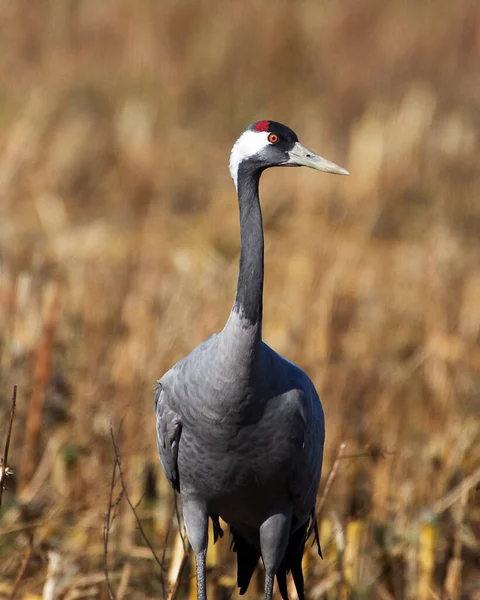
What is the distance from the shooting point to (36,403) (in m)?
5.14

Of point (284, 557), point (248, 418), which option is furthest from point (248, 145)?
point (284, 557)

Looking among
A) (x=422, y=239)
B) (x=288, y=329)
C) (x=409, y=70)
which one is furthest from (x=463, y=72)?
(x=288, y=329)

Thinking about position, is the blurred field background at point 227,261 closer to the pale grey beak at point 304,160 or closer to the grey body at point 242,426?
the grey body at point 242,426

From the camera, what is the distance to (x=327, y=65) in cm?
1288

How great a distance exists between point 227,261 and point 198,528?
488 cm

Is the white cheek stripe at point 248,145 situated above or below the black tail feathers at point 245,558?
above

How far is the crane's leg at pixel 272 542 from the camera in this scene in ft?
11.7

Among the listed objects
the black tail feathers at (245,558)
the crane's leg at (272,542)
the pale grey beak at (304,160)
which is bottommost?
the black tail feathers at (245,558)

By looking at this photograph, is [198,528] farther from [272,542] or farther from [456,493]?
[456,493]

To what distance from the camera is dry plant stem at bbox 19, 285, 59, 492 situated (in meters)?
5.00

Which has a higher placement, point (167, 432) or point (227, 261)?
point (227, 261)

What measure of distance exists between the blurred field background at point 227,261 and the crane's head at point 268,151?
0.82 meters

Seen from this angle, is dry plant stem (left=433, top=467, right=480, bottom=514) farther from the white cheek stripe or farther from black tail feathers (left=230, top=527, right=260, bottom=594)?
the white cheek stripe

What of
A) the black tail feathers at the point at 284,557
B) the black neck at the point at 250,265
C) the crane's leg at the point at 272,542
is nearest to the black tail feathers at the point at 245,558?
the black tail feathers at the point at 284,557
